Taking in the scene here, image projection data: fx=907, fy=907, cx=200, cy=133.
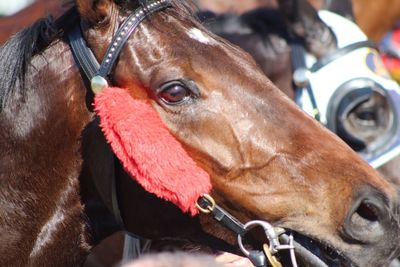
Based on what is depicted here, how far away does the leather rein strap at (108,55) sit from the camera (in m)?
2.33

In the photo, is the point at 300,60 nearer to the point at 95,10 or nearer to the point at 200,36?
the point at 200,36

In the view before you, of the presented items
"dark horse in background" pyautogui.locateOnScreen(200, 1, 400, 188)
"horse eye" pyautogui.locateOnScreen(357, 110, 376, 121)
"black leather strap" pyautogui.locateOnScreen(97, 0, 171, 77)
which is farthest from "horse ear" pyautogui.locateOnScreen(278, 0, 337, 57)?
"black leather strap" pyautogui.locateOnScreen(97, 0, 171, 77)

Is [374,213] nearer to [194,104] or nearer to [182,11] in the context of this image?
[194,104]

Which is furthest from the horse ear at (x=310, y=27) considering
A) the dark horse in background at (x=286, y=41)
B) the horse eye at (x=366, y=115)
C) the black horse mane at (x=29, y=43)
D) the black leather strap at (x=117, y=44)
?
the black leather strap at (x=117, y=44)

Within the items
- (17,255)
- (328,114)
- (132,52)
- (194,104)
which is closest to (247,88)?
(194,104)

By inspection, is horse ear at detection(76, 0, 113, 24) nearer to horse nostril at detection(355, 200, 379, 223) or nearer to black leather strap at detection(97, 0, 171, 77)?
black leather strap at detection(97, 0, 171, 77)

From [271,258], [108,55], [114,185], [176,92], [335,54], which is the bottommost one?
[335,54]

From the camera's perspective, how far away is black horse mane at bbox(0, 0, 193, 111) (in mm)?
2408

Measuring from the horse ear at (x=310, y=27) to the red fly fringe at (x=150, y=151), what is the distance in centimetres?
150

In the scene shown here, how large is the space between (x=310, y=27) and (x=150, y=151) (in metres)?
1.58

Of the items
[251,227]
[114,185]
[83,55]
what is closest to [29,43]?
[83,55]

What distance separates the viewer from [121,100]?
229 cm

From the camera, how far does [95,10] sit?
7.71ft

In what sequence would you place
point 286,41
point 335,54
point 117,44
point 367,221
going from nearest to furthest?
1. point 367,221
2. point 117,44
3. point 335,54
4. point 286,41
